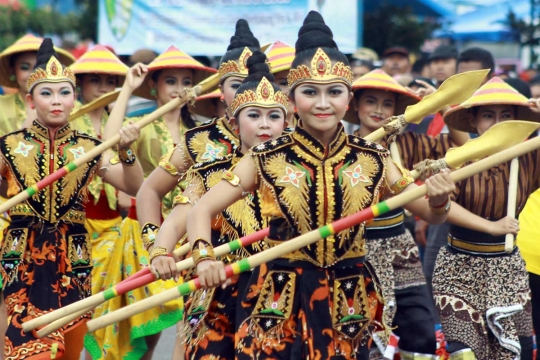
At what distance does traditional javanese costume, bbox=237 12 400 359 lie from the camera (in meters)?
5.09

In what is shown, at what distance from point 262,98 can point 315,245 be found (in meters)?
1.21

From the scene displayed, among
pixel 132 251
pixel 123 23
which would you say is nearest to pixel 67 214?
pixel 132 251

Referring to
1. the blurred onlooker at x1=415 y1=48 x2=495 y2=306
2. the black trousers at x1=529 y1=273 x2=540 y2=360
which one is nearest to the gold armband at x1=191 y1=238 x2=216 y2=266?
the black trousers at x1=529 y1=273 x2=540 y2=360

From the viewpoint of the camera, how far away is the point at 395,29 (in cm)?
1712

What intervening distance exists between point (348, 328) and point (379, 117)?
121 inches

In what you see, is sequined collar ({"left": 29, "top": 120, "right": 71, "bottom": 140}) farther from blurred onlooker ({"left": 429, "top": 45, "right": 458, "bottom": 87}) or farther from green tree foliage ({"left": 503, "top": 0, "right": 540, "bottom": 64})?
green tree foliage ({"left": 503, "top": 0, "right": 540, "bottom": 64})

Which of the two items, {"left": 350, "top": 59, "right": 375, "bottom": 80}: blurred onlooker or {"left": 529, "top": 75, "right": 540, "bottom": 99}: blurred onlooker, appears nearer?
{"left": 529, "top": 75, "right": 540, "bottom": 99}: blurred onlooker

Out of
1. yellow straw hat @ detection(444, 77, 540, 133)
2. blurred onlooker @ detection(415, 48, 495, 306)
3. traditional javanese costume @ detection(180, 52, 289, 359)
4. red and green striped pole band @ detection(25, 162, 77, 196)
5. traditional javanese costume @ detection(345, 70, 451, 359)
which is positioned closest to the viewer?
traditional javanese costume @ detection(180, 52, 289, 359)

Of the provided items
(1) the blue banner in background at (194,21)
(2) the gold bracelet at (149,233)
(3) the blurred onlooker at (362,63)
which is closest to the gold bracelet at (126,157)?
(2) the gold bracelet at (149,233)

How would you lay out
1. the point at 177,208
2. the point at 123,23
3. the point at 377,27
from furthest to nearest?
the point at 377,27
the point at 123,23
the point at 177,208

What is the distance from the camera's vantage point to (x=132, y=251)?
8.27 meters

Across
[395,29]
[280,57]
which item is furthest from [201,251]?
[395,29]

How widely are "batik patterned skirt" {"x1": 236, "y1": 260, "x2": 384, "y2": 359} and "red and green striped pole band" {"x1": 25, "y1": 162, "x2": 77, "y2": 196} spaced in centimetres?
212

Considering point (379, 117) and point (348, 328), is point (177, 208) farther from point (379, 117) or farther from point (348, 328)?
point (379, 117)
